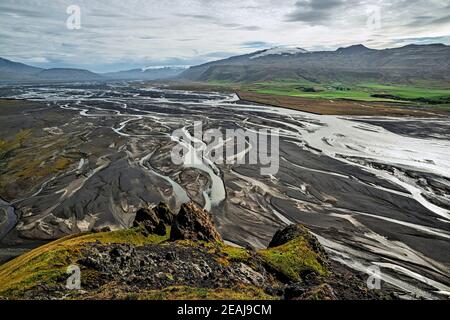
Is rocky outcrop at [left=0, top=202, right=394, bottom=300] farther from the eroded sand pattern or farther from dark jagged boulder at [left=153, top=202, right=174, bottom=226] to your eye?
the eroded sand pattern

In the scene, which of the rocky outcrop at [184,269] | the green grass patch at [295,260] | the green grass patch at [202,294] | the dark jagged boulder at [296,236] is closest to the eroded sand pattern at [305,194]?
the dark jagged boulder at [296,236]

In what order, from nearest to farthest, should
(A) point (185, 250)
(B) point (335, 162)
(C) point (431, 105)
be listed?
1. (A) point (185, 250)
2. (B) point (335, 162)
3. (C) point (431, 105)

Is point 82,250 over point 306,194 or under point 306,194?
over

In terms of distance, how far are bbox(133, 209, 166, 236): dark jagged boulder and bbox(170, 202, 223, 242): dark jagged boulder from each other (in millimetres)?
2777

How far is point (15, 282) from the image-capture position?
810 inches

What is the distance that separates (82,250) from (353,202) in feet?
120

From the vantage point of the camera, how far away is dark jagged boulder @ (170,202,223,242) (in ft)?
96.9

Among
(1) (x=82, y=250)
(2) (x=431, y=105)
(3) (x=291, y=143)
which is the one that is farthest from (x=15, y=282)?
(2) (x=431, y=105)

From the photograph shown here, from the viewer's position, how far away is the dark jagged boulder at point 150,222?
32.2 m

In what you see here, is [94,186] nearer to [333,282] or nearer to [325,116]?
[333,282]

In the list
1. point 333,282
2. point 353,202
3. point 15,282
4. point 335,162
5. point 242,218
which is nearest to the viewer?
point 15,282

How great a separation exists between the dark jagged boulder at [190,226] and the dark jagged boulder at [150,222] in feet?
9.11

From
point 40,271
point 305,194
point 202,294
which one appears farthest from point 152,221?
point 305,194

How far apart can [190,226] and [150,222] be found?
5.07 metres
